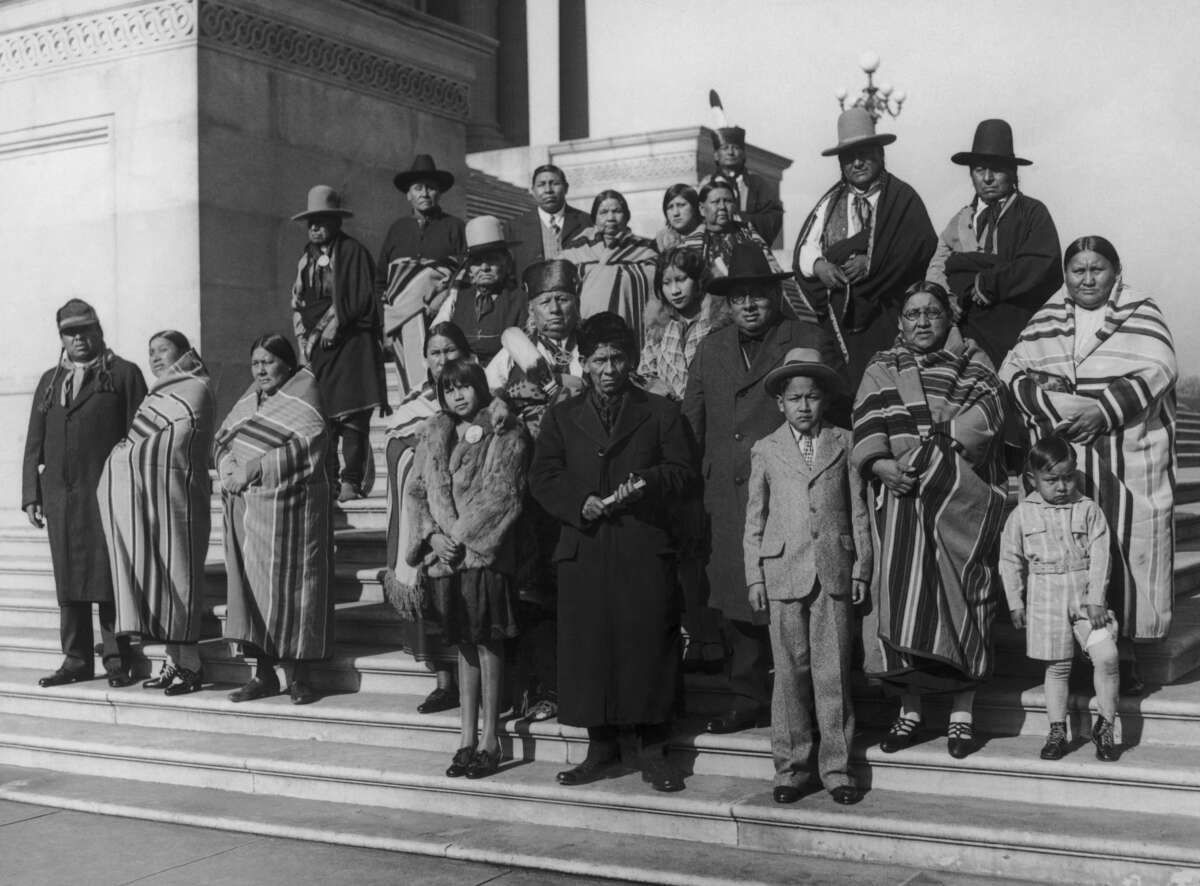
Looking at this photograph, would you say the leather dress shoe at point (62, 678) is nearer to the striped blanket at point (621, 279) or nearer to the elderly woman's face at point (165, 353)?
the elderly woman's face at point (165, 353)

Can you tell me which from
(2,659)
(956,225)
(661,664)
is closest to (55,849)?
(661,664)

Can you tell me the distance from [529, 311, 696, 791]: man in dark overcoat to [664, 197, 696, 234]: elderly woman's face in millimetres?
2644

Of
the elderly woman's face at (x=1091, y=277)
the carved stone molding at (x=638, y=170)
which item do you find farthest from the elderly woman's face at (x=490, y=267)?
the carved stone molding at (x=638, y=170)

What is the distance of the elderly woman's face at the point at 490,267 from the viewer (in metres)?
8.47

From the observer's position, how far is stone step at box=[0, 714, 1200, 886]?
534 cm

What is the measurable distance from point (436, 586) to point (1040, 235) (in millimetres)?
3192

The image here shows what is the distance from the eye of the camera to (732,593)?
641cm

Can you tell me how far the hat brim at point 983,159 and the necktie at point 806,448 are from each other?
180 centimetres

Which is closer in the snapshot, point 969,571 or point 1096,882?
point 1096,882

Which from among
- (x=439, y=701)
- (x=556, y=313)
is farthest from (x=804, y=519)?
(x=439, y=701)

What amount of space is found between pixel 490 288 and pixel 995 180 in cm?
289

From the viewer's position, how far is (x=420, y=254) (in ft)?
32.5

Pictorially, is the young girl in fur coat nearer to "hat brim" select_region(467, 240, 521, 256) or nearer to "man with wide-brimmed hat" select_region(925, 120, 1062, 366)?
"hat brim" select_region(467, 240, 521, 256)

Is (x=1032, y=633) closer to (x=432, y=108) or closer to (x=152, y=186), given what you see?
(x=152, y=186)
